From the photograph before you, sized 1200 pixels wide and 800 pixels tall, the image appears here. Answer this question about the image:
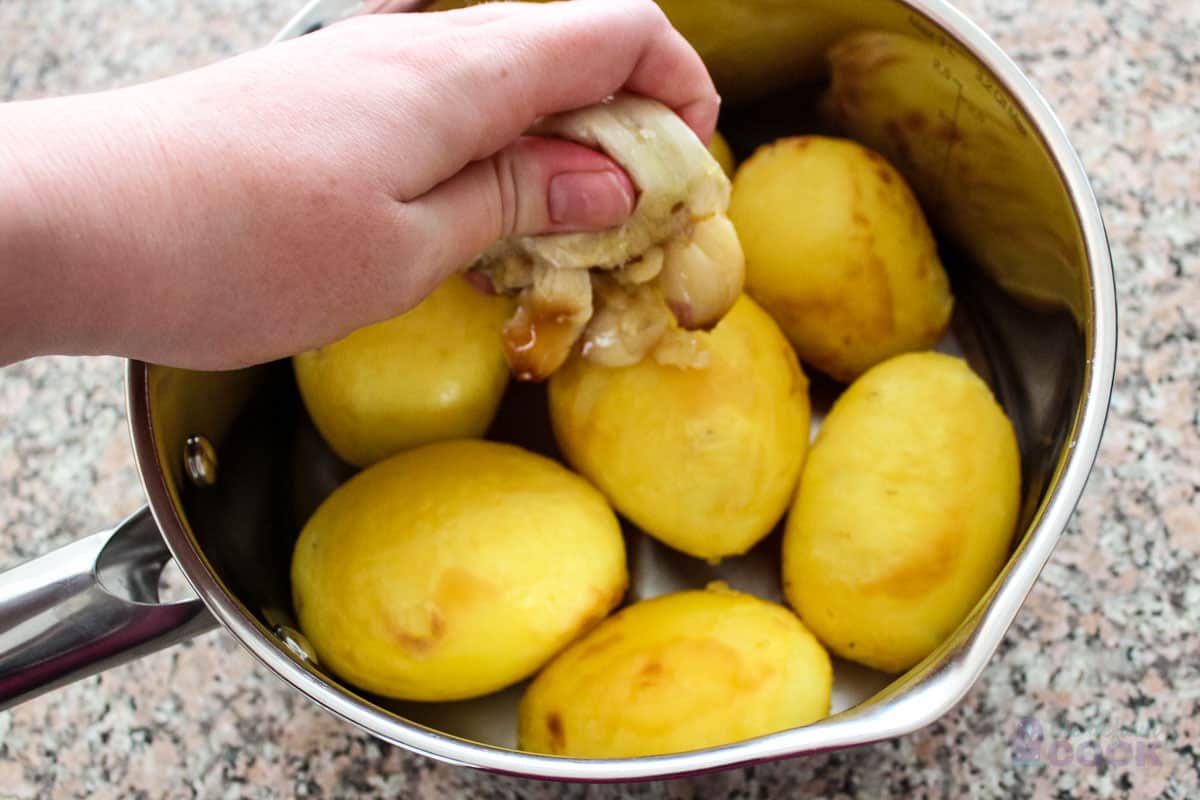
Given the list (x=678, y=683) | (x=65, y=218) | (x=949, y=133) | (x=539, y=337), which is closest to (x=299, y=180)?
(x=65, y=218)

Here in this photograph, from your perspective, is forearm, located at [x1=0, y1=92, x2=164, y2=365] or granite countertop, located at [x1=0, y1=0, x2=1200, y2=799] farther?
granite countertop, located at [x1=0, y1=0, x2=1200, y2=799]

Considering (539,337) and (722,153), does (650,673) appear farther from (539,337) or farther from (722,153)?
(722,153)

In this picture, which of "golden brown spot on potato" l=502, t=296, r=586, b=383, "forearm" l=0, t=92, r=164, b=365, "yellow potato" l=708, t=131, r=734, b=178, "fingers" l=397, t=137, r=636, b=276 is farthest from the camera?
"yellow potato" l=708, t=131, r=734, b=178

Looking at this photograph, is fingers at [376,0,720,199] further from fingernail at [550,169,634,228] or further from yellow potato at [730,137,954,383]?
yellow potato at [730,137,954,383]

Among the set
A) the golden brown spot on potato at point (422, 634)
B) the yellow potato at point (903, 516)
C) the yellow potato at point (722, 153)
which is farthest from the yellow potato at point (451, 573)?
the yellow potato at point (722, 153)

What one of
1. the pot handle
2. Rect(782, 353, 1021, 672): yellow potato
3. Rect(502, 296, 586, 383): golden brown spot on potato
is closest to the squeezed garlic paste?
Rect(502, 296, 586, 383): golden brown spot on potato

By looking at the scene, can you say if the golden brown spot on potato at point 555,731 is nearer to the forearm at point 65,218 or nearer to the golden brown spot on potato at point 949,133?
the forearm at point 65,218

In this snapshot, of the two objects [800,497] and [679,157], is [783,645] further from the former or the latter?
[679,157]

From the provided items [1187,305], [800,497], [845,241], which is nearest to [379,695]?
[800,497]
